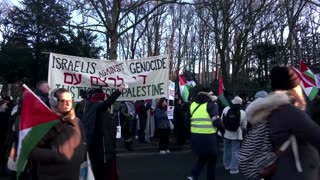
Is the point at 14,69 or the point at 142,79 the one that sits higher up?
the point at 14,69

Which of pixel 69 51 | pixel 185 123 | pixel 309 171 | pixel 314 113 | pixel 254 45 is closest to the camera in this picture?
pixel 309 171

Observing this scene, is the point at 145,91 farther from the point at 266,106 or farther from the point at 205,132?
the point at 266,106

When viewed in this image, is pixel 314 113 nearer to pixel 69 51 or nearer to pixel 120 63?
pixel 120 63

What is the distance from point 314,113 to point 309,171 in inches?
160

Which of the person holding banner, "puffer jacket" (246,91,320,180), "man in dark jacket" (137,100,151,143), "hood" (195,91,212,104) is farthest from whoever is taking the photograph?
"man in dark jacket" (137,100,151,143)

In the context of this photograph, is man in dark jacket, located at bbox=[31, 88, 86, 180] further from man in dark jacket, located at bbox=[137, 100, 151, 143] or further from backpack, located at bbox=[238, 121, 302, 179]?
man in dark jacket, located at bbox=[137, 100, 151, 143]

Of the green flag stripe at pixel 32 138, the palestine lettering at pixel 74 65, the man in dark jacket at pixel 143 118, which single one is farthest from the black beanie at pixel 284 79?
the man in dark jacket at pixel 143 118

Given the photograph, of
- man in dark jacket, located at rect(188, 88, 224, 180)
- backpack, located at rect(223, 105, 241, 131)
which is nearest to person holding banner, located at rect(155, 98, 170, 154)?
backpack, located at rect(223, 105, 241, 131)

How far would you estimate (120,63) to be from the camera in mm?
12406

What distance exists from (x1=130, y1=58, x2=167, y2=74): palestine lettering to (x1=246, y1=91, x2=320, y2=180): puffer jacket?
27.9 feet

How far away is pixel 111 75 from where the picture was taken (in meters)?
12.1

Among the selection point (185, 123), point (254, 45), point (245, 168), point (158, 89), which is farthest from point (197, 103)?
point (254, 45)

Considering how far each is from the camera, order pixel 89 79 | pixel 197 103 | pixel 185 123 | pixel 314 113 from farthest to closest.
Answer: pixel 185 123
pixel 89 79
pixel 197 103
pixel 314 113

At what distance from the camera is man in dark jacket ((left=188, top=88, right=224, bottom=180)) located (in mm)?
9719
